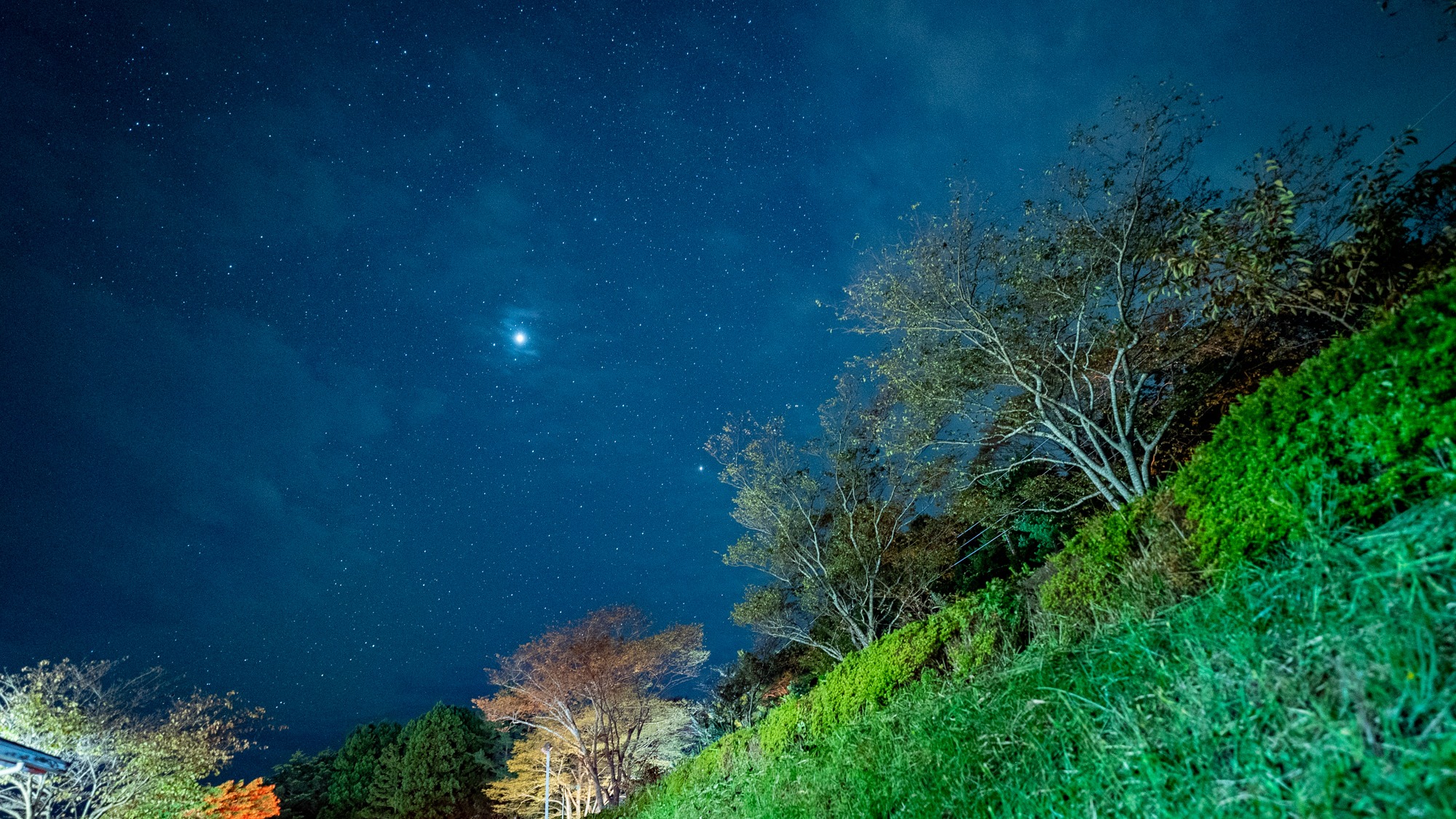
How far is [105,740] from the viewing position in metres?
16.6

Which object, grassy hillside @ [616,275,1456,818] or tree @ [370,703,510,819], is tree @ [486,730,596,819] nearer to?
tree @ [370,703,510,819]

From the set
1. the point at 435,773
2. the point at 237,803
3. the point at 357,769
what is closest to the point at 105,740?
the point at 237,803

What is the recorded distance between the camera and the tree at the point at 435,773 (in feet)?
120

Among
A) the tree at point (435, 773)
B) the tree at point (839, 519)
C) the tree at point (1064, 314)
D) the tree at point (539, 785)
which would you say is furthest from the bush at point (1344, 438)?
the tree at point (435, 773)

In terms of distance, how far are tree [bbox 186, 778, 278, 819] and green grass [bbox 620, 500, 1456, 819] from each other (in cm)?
2560

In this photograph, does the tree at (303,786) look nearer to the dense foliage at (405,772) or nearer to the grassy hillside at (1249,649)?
the dense foliage at (405,772)

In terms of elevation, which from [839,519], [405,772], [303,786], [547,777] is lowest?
[547,777]

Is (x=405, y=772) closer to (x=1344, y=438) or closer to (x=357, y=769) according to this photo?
(x=357, y=769)

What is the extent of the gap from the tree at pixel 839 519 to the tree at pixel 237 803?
1919 cm

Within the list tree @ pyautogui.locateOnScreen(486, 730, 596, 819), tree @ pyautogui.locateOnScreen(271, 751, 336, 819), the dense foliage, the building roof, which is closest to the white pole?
tree @ pyautogui.locateOnScreen(486, 730, 596, 819)

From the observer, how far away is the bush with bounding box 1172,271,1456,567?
261 cm

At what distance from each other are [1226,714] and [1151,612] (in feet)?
4.68

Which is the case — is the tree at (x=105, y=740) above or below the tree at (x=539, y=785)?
above

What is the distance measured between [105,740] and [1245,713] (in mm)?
27249
